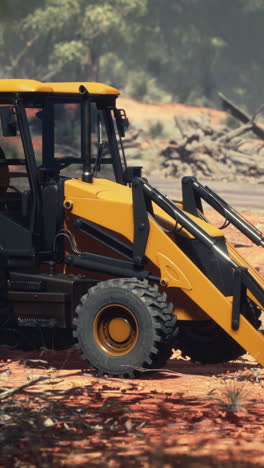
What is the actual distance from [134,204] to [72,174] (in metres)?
1.58

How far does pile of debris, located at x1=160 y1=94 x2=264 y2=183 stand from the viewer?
38.7 m

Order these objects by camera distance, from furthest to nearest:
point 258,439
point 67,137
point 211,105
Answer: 1. point 211,105
2. point 67,137
3. point 258,439

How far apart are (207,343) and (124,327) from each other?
4.74ft

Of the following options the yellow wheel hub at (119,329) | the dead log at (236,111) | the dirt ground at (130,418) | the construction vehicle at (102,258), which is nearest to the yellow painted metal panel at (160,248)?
the construction vehicle at (102,258)

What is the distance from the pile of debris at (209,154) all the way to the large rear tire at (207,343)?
27882mm

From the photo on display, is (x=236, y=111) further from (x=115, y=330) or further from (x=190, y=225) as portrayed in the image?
(x=115, y=330)

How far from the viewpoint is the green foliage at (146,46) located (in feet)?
229

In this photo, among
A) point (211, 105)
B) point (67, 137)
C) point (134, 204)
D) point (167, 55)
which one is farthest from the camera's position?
point (167, 55)

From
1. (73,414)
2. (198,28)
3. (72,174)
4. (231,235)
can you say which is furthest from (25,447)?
(198,28)

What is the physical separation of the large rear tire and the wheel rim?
1016mm

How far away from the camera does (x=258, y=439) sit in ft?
23.1

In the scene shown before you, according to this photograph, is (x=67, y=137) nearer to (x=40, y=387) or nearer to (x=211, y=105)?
(x=40, y=387)

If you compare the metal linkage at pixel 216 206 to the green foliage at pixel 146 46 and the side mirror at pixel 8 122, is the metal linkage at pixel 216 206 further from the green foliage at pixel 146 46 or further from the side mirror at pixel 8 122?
the green foliage at pixel 146 46

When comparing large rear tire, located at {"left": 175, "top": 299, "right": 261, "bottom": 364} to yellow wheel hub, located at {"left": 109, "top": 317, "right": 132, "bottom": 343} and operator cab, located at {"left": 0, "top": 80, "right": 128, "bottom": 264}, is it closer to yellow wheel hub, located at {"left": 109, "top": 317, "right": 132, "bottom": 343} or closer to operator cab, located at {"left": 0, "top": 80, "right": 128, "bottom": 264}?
yellow wheel hub, located at {"left": 109, "top": 317, "right": 132, "bottom": 343}
